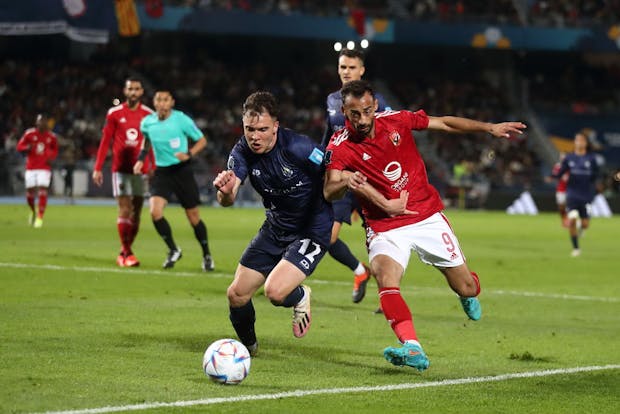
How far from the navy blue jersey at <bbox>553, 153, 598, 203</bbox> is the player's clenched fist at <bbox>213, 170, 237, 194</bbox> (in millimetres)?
16633

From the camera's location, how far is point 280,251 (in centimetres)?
898

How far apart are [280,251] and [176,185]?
23.2 feet

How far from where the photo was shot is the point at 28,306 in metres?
11.5

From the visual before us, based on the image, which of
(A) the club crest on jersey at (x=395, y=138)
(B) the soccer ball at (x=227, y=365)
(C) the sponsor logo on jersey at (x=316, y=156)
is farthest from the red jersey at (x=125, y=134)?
(B) the soccer ball at (x=227, y=365)

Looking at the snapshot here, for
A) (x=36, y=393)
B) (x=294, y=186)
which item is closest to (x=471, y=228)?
(x=294, y=186)

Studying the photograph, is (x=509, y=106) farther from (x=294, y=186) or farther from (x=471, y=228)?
(x=294, y=186)

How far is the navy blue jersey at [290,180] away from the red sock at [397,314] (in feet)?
2.91

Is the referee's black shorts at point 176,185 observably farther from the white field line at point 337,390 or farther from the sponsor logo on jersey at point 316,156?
Answer: the white field line at point 337,390

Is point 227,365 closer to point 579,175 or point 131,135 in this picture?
point 131,135

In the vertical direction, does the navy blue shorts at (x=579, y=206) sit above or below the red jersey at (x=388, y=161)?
below

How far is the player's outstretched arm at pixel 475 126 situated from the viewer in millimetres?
8445

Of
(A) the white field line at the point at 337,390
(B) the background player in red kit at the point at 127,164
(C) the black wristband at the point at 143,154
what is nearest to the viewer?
(A) the white field line at the point at 337,390

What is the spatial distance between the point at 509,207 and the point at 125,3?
16877 millimetres

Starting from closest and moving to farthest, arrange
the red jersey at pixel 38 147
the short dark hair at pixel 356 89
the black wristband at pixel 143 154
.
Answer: the short dark hair at pixel 356 89
the black wristband at pixel 143 154
the red jersey at pixel 38 147
